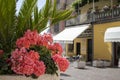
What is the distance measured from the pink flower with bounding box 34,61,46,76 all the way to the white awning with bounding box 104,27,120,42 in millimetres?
22239

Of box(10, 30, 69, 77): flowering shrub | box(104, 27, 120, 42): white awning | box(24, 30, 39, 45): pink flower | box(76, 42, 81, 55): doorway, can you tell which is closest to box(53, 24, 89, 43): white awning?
box(76, 42, 81, 55): doorway

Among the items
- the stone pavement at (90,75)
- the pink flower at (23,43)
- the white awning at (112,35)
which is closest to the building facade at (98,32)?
the white awning at (112,35)

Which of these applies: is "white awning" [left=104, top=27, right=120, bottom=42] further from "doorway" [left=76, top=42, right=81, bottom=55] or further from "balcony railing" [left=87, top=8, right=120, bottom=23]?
"doorway" [left=76, top=42, right=81, bottom=55]

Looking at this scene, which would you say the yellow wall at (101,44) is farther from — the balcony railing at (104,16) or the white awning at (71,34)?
the white awning at (71,34)

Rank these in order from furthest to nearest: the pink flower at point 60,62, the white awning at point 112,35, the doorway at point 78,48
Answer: the doorway at point 78,48 → the white awning at point 112,35 → the pink flower at point 60,62

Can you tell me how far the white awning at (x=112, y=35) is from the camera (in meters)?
26.8

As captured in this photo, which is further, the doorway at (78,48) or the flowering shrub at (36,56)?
the doorway at (78,48)


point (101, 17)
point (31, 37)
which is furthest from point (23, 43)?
point (101, 17)

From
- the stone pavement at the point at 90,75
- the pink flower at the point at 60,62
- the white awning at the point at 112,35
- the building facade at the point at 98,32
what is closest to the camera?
the pink flower at the point at 60,62

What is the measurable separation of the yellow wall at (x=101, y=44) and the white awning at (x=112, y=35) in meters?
0.98

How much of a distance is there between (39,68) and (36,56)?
0.19 metres

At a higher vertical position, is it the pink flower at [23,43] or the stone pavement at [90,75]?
the pink flower at [23,43]

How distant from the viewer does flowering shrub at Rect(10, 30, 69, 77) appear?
4676 mm

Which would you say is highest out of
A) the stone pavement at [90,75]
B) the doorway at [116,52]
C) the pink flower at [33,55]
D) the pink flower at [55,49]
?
the pink flower at [55,49]
